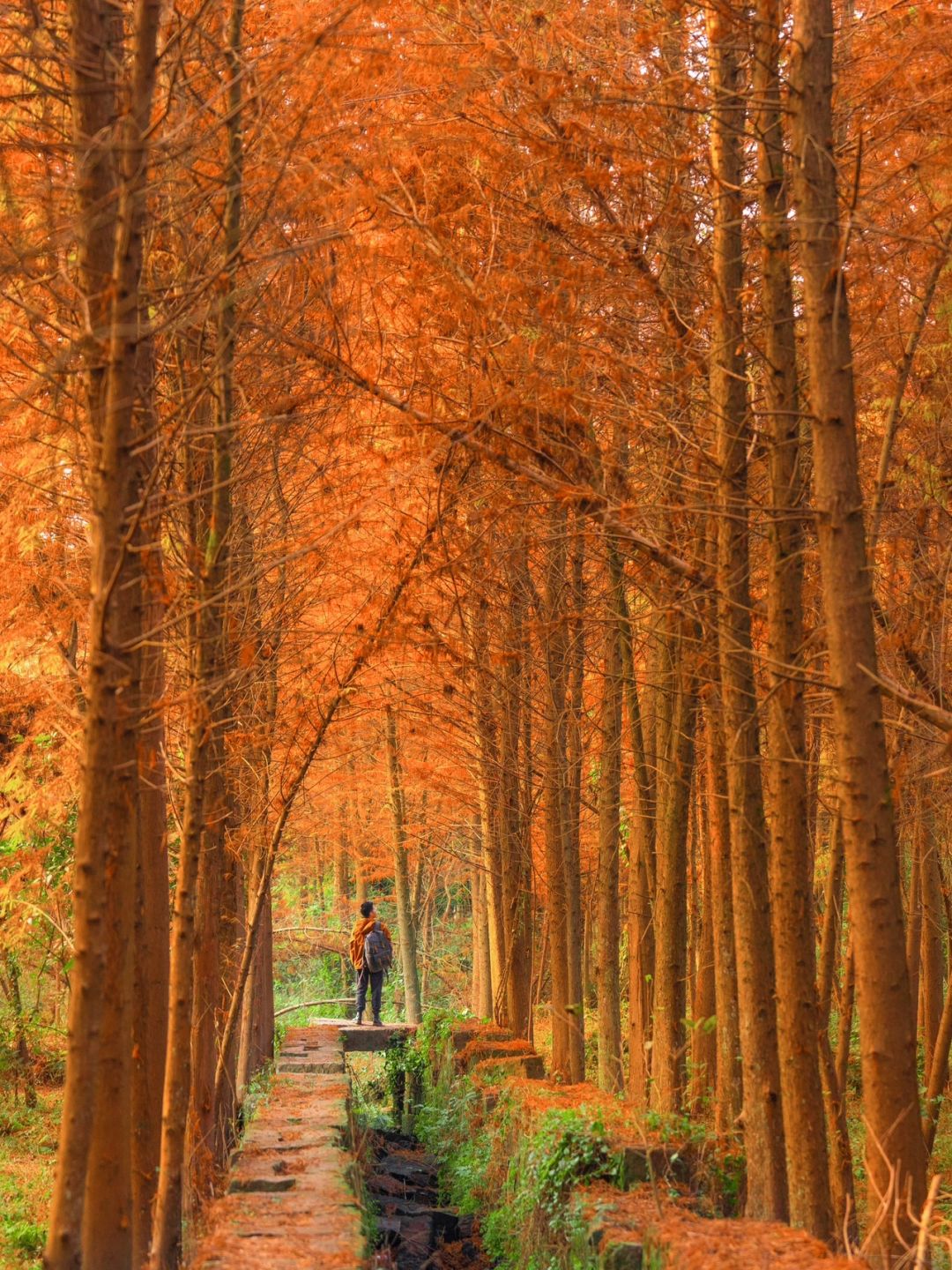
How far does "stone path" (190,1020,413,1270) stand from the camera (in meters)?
7.02

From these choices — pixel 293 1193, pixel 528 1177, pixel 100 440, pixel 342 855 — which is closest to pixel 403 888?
pixel 342 855

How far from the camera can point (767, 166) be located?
761cm

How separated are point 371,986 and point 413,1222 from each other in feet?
32.0

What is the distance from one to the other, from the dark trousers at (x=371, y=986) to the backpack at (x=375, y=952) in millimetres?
90

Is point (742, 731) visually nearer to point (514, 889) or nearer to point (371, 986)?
point (514, 889)

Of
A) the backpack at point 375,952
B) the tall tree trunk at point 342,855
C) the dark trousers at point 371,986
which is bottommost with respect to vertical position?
the dark trousers at point 371,986

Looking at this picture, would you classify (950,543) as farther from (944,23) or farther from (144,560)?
(144,560)

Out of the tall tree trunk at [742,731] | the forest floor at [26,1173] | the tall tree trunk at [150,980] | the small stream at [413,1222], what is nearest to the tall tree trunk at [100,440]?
the tall tree trunk at [150,980]

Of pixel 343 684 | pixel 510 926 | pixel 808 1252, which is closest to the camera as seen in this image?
pixel 808 1252

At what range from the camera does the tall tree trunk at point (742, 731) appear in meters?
7.70

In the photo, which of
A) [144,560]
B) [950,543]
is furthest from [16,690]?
[950,543]

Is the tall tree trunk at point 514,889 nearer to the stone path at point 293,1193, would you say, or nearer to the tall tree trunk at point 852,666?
the stone path at point 293,1193

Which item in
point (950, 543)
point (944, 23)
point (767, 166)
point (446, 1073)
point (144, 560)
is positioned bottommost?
point (446, 1073)

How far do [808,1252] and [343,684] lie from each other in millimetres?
5024
